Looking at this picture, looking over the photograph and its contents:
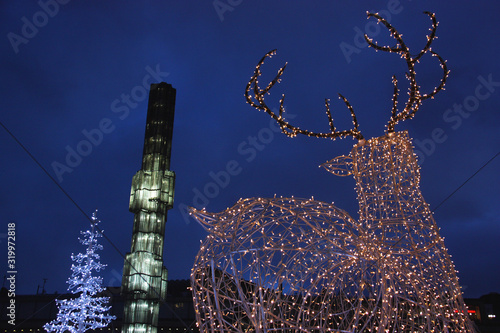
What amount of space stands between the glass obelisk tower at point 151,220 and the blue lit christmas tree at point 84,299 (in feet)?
5.68

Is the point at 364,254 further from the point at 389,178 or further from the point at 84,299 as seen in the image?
the point at 84,299

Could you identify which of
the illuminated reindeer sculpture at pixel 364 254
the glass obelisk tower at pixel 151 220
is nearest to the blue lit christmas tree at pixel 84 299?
the glass obelisk tower at pixel 151 220

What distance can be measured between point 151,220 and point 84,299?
3.18m

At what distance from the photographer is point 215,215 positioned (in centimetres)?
507

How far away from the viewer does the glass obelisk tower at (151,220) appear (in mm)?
10812

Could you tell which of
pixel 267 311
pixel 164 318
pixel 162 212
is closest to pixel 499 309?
pixel 164 318

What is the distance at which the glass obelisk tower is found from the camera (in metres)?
10.8

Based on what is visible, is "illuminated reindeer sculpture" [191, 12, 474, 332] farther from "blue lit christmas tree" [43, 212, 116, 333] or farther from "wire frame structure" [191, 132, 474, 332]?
"blue lit christmas tree" [43, 212, 116, 333]

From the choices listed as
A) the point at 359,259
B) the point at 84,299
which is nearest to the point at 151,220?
the point at 84,299

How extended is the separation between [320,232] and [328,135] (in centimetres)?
171

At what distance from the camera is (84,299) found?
39.3 feet

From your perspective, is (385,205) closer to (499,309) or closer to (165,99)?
(165,99)

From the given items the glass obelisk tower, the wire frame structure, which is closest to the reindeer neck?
the wire frame structure

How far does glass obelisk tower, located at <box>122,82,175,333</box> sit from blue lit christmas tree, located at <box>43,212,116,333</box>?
5.68 ft
